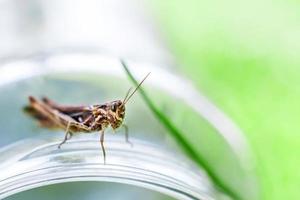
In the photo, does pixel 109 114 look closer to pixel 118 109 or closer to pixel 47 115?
pixel 118 109

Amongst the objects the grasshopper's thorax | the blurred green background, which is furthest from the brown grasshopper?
the blurred green background

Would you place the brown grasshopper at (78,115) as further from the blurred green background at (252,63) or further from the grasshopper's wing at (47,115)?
the blurred green background at (252,63)

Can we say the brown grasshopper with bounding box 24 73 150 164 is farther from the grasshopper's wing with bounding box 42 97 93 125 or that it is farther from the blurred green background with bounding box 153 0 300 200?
the blurred green background with bounding box 153 0 300 200

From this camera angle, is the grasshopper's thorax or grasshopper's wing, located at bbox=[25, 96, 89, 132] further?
grasshopper's wing, located at bbox=[25, 96, 89, 132]

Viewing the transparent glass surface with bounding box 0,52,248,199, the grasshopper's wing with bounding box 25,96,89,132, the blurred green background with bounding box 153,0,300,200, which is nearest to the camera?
the transparent glass surface with bounding box 0,52,248,199

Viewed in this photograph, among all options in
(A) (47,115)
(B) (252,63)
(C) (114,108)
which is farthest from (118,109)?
(B) (252,63)
